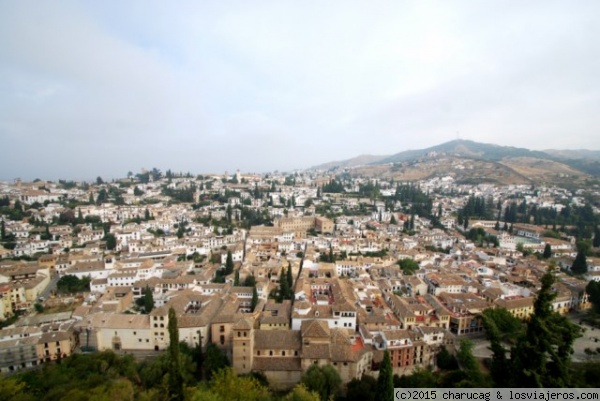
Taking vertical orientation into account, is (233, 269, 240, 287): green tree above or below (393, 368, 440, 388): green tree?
above

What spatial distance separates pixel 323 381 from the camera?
12609 mm

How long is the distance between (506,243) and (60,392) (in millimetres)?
39674

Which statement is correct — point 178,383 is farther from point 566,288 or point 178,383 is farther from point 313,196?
point 313,196

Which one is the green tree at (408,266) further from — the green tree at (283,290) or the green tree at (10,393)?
the green tree at (10,393)

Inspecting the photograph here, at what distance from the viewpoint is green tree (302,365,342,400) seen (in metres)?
12.6

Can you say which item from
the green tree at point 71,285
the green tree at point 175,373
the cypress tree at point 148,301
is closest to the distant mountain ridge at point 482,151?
the cypress tree at point 148,301

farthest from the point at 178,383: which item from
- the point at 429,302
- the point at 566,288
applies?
the point at 566,288

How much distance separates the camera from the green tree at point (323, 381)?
12.6 metres

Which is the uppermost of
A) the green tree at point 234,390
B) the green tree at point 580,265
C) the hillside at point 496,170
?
the hillside at point 496,170

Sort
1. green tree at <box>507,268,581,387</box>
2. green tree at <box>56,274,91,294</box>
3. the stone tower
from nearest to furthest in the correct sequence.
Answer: green tree at <box>507,268,581,387</box> → the stone tower → green tree at <box>56,274,91,294</box>

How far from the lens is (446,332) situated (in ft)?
56.3

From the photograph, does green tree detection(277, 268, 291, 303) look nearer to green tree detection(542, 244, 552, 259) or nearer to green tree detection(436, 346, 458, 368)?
green tree detection(436, 346, 458, 368)

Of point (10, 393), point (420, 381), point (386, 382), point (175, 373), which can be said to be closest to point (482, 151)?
point (420, 381)

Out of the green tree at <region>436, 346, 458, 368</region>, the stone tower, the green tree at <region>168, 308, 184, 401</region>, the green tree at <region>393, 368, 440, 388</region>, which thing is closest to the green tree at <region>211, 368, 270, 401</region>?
the green tree at <region>168, 308, 184, 401</region>
